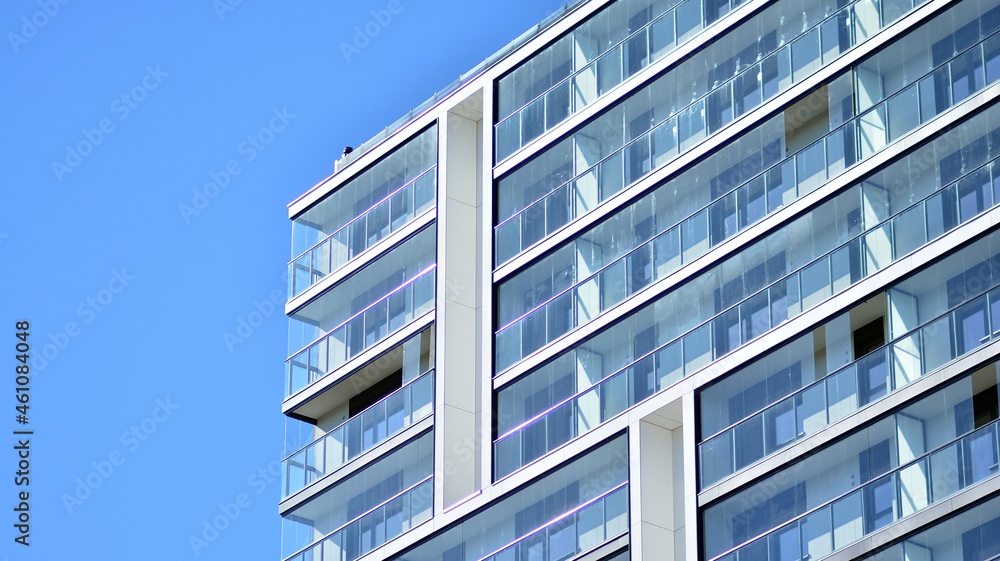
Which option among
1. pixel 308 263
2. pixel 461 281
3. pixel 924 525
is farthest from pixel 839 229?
pixel 308 263

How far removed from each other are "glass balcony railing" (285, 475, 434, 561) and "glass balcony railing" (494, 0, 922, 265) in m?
5.91

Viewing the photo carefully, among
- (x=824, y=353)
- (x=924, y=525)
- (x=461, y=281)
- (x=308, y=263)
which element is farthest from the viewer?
(x=308, y=263)

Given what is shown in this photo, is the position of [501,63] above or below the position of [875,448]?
above

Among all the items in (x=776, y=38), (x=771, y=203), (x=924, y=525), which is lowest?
(x=924, y=525)

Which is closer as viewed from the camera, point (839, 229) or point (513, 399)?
point (839, 229)

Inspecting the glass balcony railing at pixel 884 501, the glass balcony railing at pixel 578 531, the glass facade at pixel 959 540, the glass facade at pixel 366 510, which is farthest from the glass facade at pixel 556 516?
the glass facade at pixel 959 540

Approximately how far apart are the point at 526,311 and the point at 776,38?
8958 millimetres

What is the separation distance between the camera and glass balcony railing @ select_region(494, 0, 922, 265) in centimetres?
6134

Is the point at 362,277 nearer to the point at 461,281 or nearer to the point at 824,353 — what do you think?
the point at 461,281

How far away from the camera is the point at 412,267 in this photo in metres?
70.8

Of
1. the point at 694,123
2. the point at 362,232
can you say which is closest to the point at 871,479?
the point at 694,123

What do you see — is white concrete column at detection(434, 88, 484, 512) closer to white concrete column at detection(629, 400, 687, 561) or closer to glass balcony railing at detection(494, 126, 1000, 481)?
glass balcony railing at detection(494, 126, 1000, 481)

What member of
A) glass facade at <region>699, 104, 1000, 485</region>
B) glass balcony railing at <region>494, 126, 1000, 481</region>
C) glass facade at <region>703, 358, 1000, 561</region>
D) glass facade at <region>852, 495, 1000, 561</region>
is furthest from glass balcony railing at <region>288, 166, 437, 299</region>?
glass facade at <region>852, 495, 1000, 561</region>

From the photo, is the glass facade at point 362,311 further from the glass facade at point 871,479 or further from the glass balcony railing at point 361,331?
the glass facade at point 871,479
